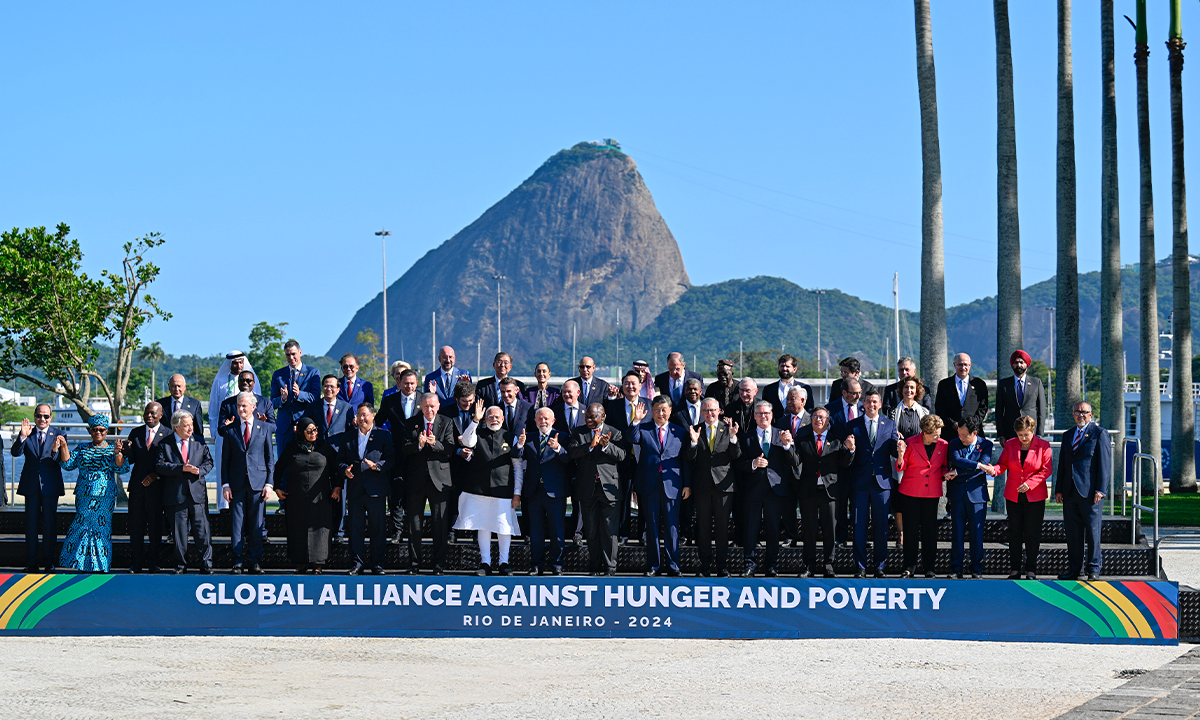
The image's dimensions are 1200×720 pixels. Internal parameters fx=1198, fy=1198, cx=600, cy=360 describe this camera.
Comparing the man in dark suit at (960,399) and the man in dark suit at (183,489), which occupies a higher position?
the man in dark suit at (960,399)

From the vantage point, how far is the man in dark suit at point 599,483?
10.9 metres

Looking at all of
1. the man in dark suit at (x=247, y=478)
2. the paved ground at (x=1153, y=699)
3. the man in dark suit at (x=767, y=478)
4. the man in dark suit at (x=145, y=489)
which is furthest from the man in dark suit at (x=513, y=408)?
the paved ground at (x=1153, y=699)

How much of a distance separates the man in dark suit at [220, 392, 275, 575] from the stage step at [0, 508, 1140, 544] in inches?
24.2

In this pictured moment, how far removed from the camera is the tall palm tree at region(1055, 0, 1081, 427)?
59.6 feet

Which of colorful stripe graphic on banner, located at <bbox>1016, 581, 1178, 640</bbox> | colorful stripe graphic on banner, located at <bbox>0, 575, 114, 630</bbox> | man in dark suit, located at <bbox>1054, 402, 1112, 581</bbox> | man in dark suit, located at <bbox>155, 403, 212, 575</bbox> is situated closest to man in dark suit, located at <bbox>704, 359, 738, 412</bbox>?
man in dark suit, located at <bbox>1054, 402, 1112, 581</bbox>

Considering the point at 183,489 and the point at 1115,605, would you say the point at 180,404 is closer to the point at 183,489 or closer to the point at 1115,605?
the point at 183,489

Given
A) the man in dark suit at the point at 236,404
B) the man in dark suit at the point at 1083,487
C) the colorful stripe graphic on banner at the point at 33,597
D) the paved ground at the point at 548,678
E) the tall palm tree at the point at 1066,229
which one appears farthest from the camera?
the tall palm tree at the point at 1066,229

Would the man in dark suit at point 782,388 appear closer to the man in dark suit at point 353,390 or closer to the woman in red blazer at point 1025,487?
the woman in red blazer at point 1025,487

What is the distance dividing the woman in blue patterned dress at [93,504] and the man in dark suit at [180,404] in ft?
2.19

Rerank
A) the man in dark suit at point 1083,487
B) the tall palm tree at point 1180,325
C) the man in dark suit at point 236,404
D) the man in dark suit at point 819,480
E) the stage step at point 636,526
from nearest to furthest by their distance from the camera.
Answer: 1. the man in dark suit at point 1083,487
2. the man in dark suit at point 819,480
3. the man in dark suit at point 236,404
4. the stage step at point 636,526
5. the tall palm tree at point 1180,325

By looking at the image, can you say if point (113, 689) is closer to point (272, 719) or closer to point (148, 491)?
point (272, 719)

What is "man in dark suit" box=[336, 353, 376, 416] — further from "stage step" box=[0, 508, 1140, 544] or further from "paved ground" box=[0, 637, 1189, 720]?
"paved ground" box=[0, 637, 1189, 720]

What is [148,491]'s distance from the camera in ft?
36.8

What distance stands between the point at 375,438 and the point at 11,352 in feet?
80.3
